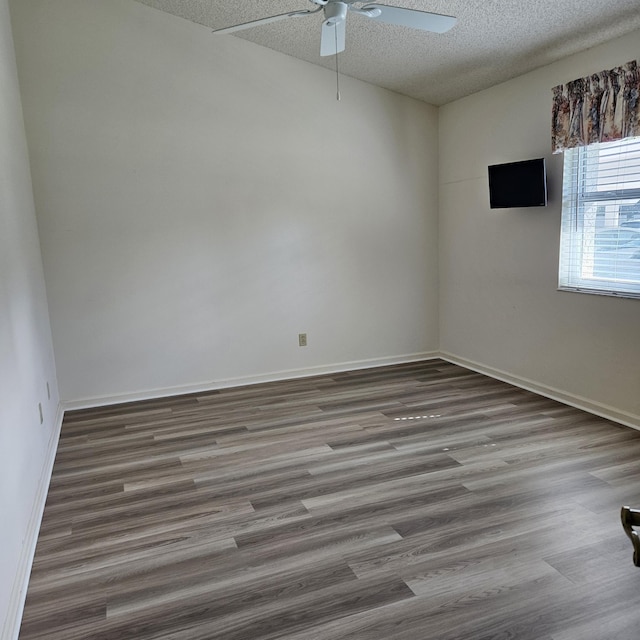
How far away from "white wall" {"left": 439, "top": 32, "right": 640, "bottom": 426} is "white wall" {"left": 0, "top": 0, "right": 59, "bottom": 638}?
3.52m

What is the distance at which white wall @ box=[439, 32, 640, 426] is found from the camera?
3.49 m

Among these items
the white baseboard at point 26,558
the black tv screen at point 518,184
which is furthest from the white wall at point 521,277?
the white baseboard at point 26,558

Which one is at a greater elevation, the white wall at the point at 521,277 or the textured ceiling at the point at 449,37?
the textured ceiling at the point at 449,37

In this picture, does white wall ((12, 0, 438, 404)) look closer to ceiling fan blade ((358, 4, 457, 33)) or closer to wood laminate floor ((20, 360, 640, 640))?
wood laminate floor ((20, 360, 640, 640))

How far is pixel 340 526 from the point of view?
7.75 ft

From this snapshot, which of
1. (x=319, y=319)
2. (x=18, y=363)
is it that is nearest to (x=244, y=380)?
(x=319, y=319)

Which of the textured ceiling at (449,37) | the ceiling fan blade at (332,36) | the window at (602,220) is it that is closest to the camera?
the ceiling fan blade at (332,36)

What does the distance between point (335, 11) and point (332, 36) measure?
1.24ft

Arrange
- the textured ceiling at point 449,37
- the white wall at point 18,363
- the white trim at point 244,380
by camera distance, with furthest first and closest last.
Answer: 1. the white trim at point 244,380
2. the textured ceiling at point 449,37
3. the white wall at point 18,363

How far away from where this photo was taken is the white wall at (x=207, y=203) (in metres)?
3.85

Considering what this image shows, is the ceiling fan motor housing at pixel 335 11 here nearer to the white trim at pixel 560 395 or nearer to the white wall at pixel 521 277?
the white wall at pixel 521 277

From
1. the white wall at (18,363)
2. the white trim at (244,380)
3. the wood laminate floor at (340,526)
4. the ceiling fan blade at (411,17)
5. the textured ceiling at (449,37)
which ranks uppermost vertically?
the textured ceiling at (449,37)

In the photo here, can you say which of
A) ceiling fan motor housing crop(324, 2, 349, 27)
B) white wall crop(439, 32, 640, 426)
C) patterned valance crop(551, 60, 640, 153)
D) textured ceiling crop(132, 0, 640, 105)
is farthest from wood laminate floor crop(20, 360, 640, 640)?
textured ceiling crop(132, 0, 640, 105)

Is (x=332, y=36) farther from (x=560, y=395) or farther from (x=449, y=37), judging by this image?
(x=560, y=395)
